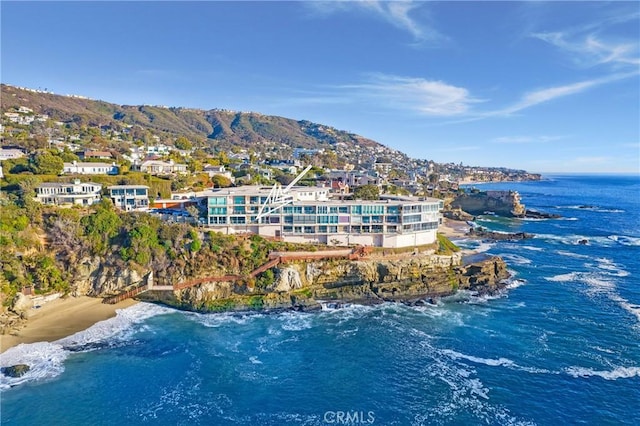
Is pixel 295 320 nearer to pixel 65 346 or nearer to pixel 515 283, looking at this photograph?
pixel 65 346

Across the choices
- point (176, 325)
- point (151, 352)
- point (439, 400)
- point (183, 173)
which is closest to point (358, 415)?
point (439, 400)

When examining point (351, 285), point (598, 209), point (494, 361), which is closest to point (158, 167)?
point (351, 285)

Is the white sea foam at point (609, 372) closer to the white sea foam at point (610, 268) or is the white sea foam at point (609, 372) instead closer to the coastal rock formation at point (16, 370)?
the white sea foam at point (610, 268)

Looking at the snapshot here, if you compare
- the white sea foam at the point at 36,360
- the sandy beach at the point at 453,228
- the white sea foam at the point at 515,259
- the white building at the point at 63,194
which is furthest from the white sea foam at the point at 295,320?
the sandy beach at the point at 453,228

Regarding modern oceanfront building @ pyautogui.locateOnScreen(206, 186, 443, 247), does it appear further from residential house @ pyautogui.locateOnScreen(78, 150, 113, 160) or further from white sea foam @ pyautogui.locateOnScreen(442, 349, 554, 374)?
residential house @ pyautogui.locateOnScreen(78, 150, 113, 160)

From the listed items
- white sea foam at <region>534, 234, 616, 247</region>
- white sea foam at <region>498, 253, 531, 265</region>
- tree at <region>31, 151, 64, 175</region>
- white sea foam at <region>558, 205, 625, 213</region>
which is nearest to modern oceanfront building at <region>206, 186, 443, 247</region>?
white sea foam at <region>498, 253, 531, 265</region>
